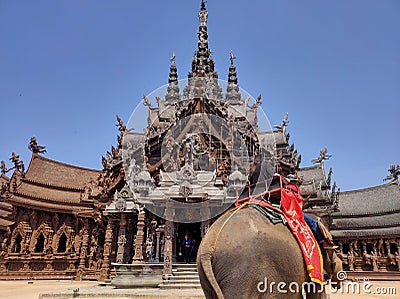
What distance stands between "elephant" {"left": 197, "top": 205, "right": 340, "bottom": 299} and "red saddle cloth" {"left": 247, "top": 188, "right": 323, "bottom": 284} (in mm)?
100

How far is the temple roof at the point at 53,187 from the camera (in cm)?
2681

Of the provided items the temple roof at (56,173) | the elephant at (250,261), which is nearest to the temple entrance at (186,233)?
the elephant at (250,261)

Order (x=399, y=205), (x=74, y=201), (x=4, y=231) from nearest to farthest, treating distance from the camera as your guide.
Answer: (x=4, y=231)
(x=74, y=201)
(x=399, y=205)

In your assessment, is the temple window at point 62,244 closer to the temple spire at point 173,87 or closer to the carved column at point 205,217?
the temple spire at point 173,87

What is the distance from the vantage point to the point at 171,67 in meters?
47.2

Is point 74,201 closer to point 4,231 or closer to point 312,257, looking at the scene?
point 4,231

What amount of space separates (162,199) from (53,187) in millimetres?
20664

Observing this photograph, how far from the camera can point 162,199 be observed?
Answer: 43.6 ft

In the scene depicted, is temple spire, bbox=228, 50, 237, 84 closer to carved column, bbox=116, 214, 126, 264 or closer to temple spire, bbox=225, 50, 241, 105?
temple spire, bbox=225, 50, 241, 105

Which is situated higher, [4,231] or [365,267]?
[4,231]

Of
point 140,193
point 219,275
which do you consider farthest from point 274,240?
point 140,193

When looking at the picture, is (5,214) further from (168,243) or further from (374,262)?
(374,262)

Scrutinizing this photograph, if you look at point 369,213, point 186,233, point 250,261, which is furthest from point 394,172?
point 250,261

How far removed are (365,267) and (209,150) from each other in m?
19.4
